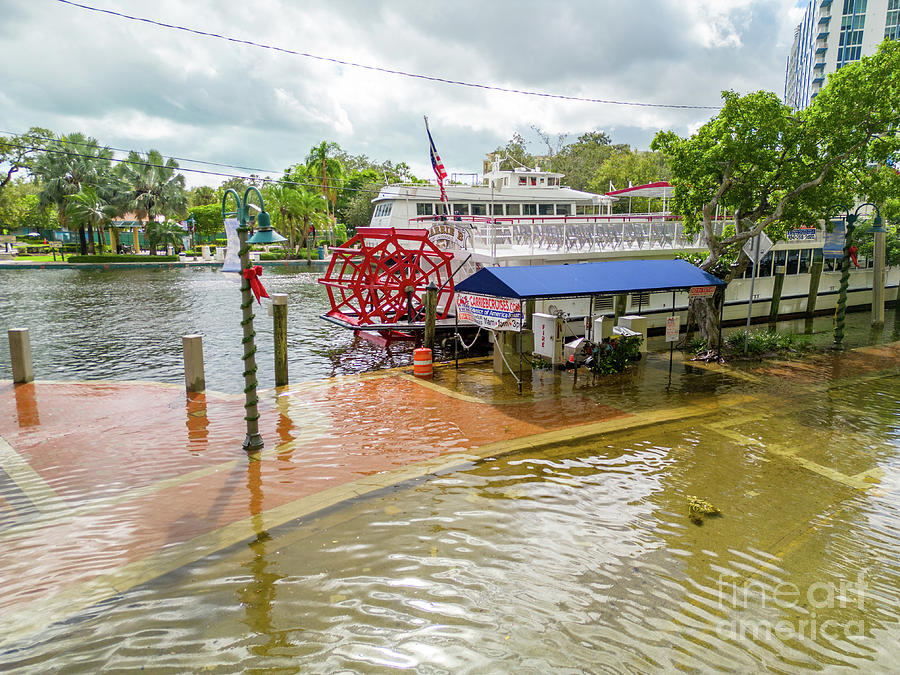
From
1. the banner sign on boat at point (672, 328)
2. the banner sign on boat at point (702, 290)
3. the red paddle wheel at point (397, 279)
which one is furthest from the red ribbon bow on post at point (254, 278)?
the red paddle wheel at point (397, 279)

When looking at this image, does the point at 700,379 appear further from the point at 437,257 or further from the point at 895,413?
the point at 437,257

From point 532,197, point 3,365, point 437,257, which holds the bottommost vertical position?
point 3,365

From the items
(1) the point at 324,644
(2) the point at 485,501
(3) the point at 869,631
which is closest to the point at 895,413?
(3) the point at 869,631

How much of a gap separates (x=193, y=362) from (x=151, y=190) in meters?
56.6

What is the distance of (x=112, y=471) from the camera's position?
27.0 feet

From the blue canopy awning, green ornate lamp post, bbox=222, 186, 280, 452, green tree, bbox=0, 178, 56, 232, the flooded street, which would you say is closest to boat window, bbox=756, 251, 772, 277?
the blue canopy awning

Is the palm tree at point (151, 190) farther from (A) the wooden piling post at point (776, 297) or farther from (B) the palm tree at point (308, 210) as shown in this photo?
(A) the wooden piling post at point (776, 297)

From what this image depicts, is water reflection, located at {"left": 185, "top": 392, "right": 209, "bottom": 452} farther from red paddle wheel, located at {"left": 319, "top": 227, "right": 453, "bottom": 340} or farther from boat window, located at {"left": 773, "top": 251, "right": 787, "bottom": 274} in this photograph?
boat window, located at {"left": 773, "top": 251, "right": 787, "bottom": 274}

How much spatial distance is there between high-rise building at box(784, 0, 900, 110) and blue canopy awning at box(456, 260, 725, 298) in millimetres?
82285

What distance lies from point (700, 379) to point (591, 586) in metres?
9.94

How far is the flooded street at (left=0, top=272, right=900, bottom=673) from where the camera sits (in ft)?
15.5

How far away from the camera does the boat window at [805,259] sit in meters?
25.1

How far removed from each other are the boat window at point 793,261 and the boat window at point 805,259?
30 centimetres

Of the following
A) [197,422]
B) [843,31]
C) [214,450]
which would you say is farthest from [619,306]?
[843,31]
